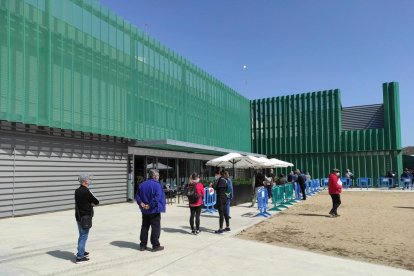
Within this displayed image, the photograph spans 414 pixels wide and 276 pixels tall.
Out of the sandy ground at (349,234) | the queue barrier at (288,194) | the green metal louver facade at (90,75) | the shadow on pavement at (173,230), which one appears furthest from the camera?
the queue barrier at (288,194)

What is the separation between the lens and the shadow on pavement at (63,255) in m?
7.30

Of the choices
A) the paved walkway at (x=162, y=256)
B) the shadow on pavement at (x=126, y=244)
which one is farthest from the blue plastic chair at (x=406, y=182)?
the shadow on pavement at (x=126, y=244)

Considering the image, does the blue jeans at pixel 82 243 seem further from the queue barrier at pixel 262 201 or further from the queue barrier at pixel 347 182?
the queue barrier at pixel 347 182

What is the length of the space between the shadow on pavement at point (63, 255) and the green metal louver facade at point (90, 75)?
23.3 ft

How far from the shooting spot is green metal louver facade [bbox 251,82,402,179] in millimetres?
36812

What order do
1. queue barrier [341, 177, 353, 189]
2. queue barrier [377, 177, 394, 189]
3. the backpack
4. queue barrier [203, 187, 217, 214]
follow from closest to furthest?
the backpack, queue barrier [203, 187, 217, 214], queue barrier [377, 177, 394, 189], queue barrier [341, 177, 353, 189]

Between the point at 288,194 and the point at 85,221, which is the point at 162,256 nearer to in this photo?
the point at 85,221

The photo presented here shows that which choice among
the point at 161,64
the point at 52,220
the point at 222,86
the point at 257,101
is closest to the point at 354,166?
the point at 257,101

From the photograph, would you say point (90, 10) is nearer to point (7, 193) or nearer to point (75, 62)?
point (75, 62)

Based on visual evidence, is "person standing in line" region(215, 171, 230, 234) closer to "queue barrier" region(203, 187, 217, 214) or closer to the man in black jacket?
the man in black jacket

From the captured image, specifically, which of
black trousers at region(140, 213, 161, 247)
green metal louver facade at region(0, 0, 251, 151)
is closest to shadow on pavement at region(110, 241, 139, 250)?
black trousers at region(140, 213, 161, 247)

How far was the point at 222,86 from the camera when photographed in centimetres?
3372

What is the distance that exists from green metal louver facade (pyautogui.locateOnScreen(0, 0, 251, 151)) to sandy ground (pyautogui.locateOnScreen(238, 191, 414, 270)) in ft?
29.7

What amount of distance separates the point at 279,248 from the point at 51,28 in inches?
482
